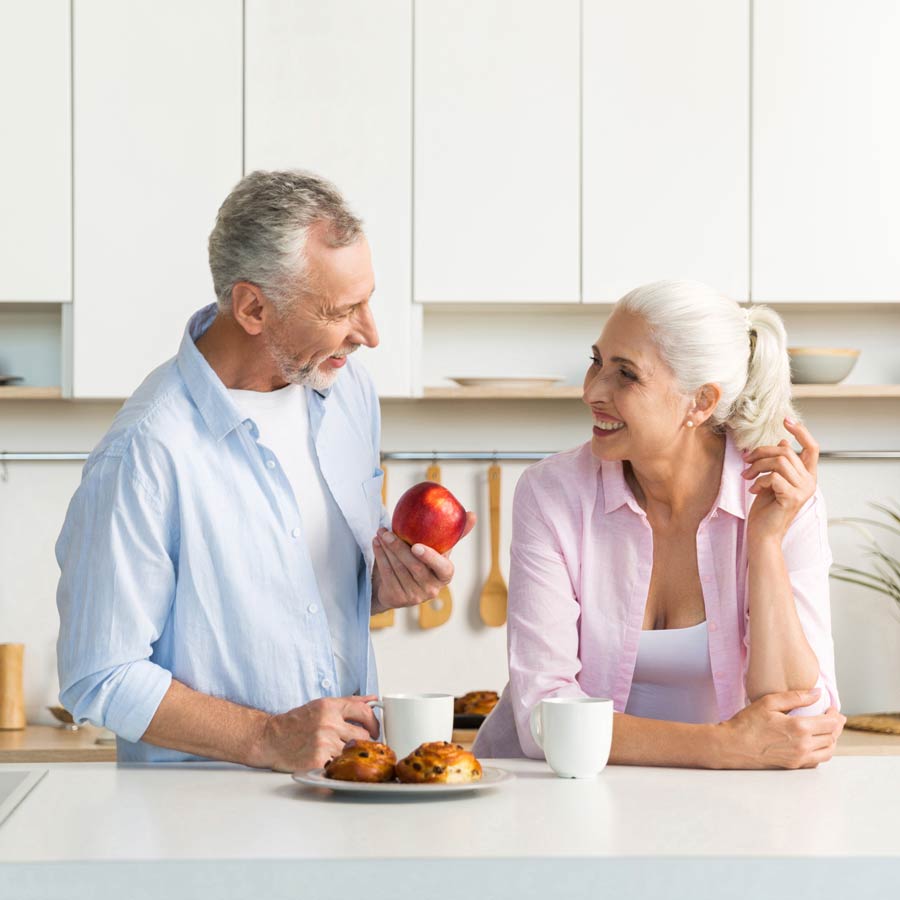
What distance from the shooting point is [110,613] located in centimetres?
159

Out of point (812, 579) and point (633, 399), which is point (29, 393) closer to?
point (633, 399)

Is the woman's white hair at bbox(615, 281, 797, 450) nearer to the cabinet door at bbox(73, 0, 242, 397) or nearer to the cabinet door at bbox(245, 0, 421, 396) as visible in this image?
the cabinet door at bbox(245, 0, 421, 396)

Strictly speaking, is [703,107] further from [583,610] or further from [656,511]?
[583,610]

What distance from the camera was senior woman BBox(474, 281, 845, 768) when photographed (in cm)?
175

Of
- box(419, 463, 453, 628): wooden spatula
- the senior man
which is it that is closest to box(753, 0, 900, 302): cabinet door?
box(419, 463, 453, 628): wooden spatula

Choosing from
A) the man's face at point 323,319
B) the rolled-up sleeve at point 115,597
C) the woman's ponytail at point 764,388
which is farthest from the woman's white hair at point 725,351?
the rolled-up sleeve at point 115,597

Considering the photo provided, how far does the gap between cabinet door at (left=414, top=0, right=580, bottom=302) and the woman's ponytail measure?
1.15 metres

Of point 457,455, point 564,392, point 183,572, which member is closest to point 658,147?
point 564,392

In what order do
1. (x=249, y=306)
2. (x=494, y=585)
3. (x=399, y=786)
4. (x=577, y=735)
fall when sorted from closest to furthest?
(x=399, y=786)
(x=577, y=735)
(x=249, y=306)
(x=494, y=585)

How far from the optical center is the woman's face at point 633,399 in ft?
6.17

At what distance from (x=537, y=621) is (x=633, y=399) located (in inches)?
13.6

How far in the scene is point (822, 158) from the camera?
3125 mm

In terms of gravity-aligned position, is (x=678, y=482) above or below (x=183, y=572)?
above

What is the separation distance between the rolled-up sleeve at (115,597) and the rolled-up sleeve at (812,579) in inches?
30.2
